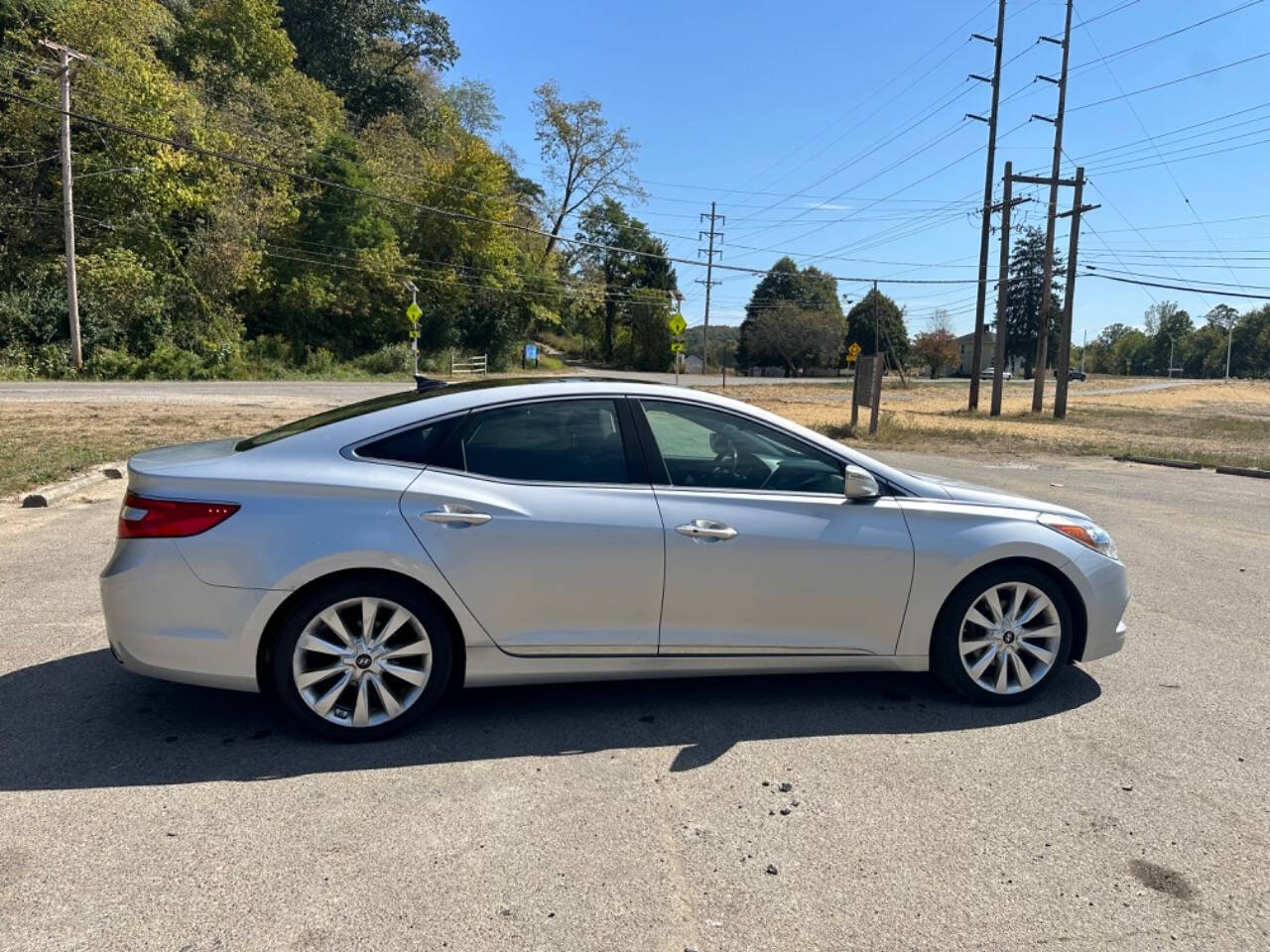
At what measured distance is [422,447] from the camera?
381 cm

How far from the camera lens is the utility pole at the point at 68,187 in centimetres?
2886

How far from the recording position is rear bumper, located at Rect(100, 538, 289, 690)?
11.4 ft

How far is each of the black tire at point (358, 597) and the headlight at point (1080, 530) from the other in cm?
296

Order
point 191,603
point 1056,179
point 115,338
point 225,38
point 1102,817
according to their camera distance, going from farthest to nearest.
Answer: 1. point 225,38
2. point 115,338
3. point 1056,179
4. point 191,603
5. point 1102,817

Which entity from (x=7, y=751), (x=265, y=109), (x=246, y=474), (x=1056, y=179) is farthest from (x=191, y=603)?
(x=265, y=109)

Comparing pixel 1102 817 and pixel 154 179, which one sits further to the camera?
pixel 154 179

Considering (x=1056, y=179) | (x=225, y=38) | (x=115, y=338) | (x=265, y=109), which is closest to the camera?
(x=1056, y=179)

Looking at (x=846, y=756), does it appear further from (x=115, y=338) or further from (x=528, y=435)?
(x=115, y=338)

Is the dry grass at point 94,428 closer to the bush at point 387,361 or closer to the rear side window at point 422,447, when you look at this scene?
the rear side window at point 422,447

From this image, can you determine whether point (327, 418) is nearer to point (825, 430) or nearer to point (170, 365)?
point (825, 430)

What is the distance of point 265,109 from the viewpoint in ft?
154

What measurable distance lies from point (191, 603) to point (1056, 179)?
114 ft

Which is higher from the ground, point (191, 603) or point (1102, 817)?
point (191, 603)

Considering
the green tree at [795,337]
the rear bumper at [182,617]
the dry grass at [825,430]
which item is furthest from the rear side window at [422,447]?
the green tree at [795,337]
